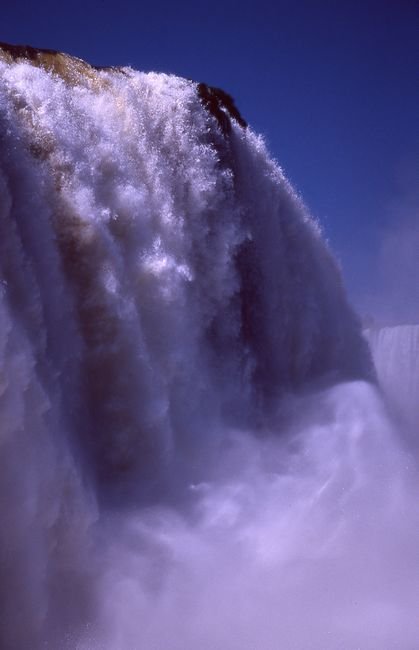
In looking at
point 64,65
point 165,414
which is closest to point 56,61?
point 64,65

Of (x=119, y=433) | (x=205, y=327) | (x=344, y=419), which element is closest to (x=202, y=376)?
(x=205, y=327)

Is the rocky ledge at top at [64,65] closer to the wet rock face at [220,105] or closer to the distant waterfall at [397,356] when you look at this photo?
the wet rock face at [220,105]

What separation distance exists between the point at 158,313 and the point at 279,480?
284 cm

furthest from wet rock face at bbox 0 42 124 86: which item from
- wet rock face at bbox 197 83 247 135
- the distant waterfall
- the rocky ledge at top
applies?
the distant waterfall

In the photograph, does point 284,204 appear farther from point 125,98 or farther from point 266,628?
point 266,628

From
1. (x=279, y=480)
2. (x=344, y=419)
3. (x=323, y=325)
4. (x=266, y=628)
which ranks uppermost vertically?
(x=323, y=325)

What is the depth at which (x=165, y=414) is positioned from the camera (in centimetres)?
759

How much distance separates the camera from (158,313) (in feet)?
25.6

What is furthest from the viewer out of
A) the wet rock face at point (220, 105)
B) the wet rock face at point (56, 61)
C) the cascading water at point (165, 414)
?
the wet rock face at point (220, 105)

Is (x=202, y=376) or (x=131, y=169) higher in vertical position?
(x=131, y=169)

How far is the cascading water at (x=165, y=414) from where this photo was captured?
5387 mm

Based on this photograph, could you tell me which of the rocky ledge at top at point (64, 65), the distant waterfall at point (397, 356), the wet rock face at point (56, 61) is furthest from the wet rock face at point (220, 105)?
the distant waterfall at point (397, 356)

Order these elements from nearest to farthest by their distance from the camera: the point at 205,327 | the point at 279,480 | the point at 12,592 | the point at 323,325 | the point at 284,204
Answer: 1. the point at 12,592
2. the point at 279,480
3. the point at 205,327
4. the point at 284,204
5. the point at 323,325

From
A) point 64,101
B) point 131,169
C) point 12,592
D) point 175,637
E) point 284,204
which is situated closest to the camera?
point 12,592
